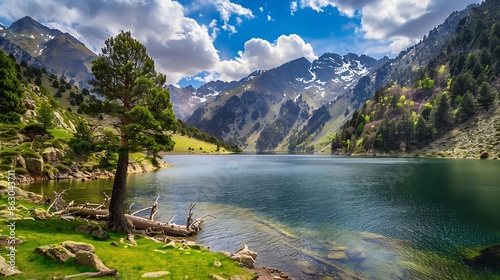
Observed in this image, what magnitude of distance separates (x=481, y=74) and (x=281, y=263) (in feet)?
773

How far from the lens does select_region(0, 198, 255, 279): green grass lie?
14209 millimetres

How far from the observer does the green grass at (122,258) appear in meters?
14.2

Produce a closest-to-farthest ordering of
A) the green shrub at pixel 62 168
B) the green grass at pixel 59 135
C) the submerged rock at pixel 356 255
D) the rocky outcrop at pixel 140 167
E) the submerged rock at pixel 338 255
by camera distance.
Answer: the submerged rock at pixel 356 255 < the submerged rock at pixel 338 255 < the green shrub at pixel 62 168 < the green grass at pixel 59 135 < the rocky outcrop at pixel 140 167

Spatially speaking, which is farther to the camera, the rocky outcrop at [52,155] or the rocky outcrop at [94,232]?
the rocky outcrop at [52,155]

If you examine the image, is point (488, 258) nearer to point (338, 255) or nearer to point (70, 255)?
point (338, 255)

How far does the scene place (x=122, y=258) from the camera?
57.5 ft

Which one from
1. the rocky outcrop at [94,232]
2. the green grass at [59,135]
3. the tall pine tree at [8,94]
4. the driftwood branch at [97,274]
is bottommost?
the rocky outcrop at [94,232]

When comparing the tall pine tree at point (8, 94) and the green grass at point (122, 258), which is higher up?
the tall pine tree at point (8, 94)

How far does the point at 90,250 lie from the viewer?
1622 cm

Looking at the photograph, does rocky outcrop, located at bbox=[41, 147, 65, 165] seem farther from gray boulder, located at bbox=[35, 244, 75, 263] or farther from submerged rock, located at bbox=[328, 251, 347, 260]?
submerged rock, located at bbox=[328, 251, 347, 260]

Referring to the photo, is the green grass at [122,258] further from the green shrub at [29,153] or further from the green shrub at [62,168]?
the green shrub at [62,168]

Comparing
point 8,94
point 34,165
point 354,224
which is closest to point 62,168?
point 34,165

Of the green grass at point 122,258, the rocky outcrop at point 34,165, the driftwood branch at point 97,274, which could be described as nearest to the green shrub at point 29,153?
the rocky outcrop at point 34,165

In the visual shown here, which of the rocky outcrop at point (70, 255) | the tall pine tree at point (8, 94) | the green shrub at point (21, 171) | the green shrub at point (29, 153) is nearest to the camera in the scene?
the rocky outcrop at point (70, 255)
